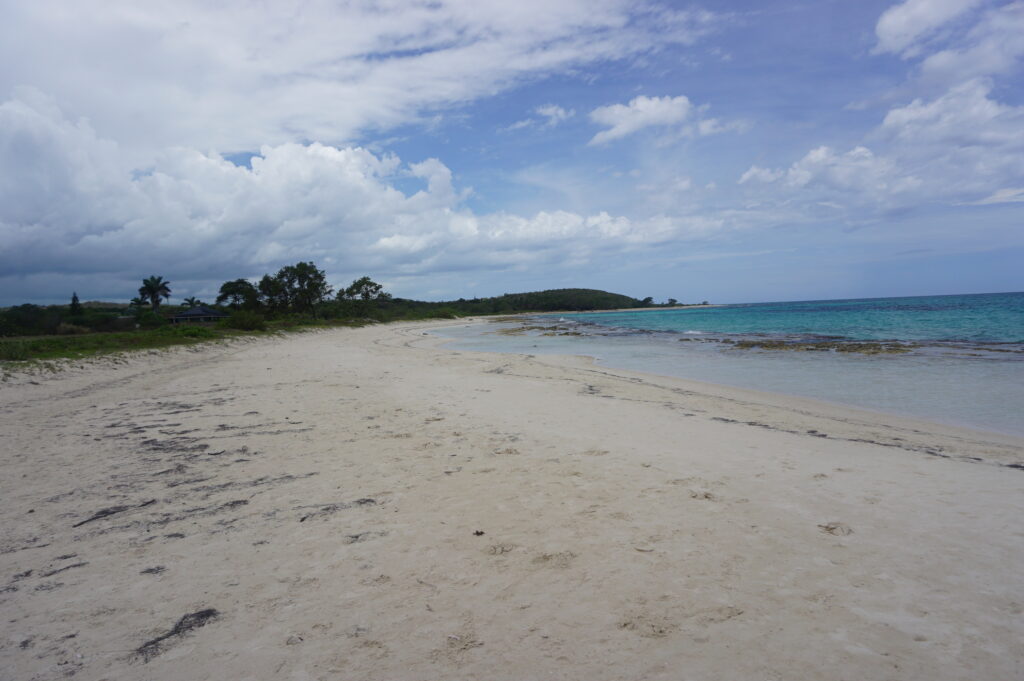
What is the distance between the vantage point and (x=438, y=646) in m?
2.89

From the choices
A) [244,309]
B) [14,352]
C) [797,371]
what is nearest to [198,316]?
[244,309]

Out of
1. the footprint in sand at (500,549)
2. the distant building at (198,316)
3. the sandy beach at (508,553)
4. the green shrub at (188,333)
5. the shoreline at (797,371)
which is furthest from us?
the distant building at (198,316)

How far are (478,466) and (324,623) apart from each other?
309 centimetres

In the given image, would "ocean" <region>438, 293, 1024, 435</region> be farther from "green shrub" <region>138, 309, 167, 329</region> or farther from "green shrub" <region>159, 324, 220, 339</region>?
"green shrub" <region>138, 309, 167, 329</region>

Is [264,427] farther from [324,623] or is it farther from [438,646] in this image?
[438,646]

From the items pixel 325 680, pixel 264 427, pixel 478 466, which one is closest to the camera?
pixel 325 680

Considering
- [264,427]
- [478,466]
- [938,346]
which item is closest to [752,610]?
[478,466]

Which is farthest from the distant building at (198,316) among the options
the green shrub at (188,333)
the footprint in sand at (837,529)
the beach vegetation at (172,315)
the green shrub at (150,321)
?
the footprint in sand at (837,529)

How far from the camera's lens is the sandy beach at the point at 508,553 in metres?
2.82

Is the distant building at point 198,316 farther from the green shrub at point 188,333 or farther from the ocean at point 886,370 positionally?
the ocean at point 886,370

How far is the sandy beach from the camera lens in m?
2.82

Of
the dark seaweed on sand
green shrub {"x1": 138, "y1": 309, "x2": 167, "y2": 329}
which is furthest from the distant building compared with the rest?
the dark seaweed on sand

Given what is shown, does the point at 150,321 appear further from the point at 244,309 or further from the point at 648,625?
the point at 648,625

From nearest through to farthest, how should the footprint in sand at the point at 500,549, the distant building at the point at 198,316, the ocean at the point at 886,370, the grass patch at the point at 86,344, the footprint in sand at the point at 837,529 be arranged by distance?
the footprint in sand at the point at 500,549 < the footprint in sand at the point at 837,529 < the ocean at the point at 886,370 < the grass patch at the point at 86,344 < the distant building at the point at 198,316
